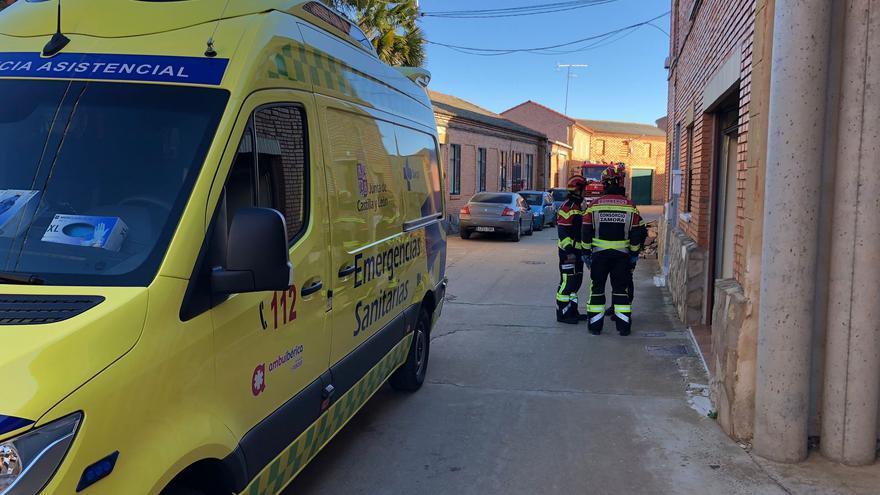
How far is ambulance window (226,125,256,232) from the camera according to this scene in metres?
2.71

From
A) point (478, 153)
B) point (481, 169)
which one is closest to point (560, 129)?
point (481, 169)

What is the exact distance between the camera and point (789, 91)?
393cm

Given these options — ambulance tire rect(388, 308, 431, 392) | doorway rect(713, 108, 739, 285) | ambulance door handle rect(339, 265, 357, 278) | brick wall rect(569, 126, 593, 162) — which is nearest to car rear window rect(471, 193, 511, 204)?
doorway rect(713, 108, 739, 285)

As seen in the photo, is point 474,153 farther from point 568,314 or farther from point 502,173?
point 568,314

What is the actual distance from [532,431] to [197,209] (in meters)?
3.17

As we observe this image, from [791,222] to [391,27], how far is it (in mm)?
16004

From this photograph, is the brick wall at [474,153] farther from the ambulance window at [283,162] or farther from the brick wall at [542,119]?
Result: the ambulance window at [283,162]

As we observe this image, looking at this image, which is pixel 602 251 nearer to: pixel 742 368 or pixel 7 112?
pixel 742 368

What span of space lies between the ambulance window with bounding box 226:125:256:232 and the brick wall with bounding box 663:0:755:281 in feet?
11.7

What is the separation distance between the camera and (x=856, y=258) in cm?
391

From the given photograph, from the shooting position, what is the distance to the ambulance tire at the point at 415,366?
546 cm

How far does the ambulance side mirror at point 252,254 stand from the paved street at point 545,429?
1.94 meters

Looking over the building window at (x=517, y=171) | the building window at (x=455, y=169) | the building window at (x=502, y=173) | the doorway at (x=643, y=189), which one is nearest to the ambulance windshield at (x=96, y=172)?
the building window at (x=455, y=169)

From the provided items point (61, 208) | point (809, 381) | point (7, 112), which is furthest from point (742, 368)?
point (7, 112)
